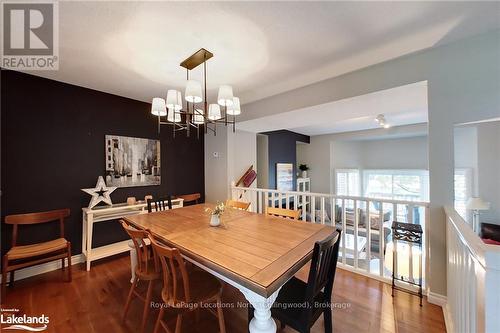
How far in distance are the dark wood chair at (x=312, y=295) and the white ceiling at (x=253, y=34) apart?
5.52 feet

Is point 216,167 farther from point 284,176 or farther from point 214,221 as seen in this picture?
point 284,176

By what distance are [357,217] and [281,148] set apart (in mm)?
3841

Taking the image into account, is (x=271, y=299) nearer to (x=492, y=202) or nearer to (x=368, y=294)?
(x=368, y=294)

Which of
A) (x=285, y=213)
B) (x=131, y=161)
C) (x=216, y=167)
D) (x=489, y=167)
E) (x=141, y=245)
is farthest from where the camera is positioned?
(x=216, y=167)

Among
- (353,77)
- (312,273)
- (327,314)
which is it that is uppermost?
(353,77)

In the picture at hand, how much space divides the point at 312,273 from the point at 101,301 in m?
2.18

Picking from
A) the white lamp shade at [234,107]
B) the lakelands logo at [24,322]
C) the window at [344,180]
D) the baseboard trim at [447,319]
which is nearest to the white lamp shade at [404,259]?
the baseboard trim at [447,319]

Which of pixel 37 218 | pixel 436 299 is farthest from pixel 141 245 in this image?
pixel 436 299

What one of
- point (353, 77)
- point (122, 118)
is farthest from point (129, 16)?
point (353, 77)

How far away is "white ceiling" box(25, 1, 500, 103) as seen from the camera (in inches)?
59.0

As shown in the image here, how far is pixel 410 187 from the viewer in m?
6.27

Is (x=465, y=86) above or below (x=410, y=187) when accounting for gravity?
above

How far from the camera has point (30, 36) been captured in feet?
5.92

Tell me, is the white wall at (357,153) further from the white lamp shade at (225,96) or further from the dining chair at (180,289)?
the dining chair at (180,289)
